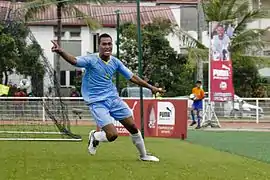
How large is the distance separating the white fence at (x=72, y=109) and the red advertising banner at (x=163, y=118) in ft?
7.76

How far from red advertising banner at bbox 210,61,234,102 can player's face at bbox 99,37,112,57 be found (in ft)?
53.9

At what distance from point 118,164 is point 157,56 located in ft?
123

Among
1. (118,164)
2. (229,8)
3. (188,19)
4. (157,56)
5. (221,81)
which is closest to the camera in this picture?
(118,164)

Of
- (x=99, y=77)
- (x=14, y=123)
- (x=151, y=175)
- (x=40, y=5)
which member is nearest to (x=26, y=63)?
(x=14, y=123)

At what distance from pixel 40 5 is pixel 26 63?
20.9 m

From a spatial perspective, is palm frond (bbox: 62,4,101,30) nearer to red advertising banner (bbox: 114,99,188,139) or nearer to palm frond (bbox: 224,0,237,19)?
palm frond (bbox: 224,0,237,19)

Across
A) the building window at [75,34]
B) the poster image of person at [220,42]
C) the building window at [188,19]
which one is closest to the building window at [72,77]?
the building window at [75,34]

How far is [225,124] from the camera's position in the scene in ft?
102

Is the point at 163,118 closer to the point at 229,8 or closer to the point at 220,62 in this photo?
the point at 220,62

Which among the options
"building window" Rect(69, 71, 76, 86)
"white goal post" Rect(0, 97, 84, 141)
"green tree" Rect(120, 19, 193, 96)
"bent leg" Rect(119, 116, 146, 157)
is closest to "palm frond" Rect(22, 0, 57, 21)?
"green tree" Rect(120, 19, 193, 96)

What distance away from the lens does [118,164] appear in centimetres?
1159

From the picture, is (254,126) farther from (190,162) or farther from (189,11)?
(189,11)

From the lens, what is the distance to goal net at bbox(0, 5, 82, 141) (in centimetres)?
1920

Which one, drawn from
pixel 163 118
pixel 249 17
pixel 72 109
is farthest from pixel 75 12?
pixel 163 118
